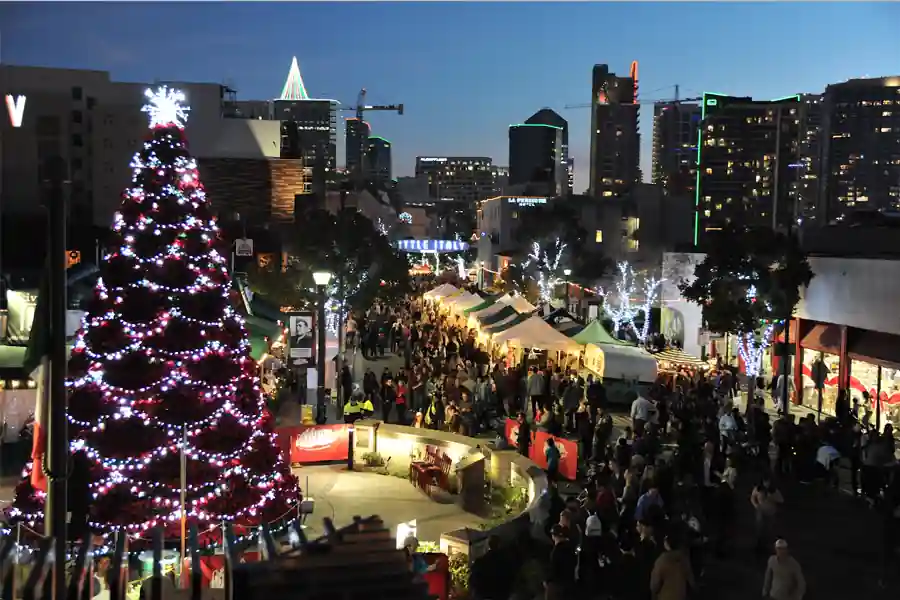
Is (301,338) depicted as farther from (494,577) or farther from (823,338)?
(823,338)

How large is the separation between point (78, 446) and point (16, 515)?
1100 mm

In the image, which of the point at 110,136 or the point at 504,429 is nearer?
the point at 504,429

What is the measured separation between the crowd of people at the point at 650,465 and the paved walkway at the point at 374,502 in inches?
75.4

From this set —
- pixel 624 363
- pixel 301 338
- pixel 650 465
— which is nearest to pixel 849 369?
pixel 624 363

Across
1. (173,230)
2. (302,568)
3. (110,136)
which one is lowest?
(302,568)

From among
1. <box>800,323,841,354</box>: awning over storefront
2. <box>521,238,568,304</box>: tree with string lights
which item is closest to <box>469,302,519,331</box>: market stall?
<box>800,323,841,354</box>: awning over storefront

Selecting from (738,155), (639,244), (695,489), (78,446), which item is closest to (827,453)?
(695,489)

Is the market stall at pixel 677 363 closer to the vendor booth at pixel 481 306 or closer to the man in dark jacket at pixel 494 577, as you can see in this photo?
the vendor booth at pixel 481 306

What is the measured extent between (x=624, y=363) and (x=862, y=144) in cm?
16539

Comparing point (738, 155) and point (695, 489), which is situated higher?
point (738, 155)

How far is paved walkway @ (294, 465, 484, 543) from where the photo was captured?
527 inches

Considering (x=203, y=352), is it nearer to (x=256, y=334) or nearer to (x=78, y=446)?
(x=78, y=446)

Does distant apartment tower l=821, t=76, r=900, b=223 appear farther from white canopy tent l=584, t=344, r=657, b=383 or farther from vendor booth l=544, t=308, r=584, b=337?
white canopy tent l=584, t=344, r=657, b=383

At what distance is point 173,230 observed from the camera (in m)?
11.3
